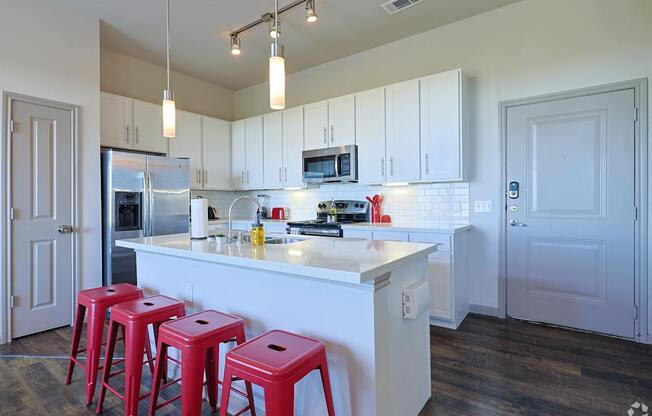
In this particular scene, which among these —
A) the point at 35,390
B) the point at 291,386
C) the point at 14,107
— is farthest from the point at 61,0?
the point at 291,386

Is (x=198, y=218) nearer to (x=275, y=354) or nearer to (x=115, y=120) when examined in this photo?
(x=275, y=354)

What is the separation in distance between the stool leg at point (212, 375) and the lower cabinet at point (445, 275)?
2.01 m

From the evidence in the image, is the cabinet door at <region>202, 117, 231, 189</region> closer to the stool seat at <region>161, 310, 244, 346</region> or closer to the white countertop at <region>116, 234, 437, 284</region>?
the white countertop at <region>116, 234, 437, 284</region>

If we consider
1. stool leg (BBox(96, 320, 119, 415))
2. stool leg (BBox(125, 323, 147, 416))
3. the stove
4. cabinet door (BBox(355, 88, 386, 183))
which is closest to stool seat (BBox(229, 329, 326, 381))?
stool leg (BBox(125, 323, 147, 416))

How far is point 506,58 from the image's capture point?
3324 mm

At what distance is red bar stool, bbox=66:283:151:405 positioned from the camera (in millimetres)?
1982

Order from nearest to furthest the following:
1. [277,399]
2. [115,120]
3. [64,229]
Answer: [277,399] → [64,229] → [115,120]

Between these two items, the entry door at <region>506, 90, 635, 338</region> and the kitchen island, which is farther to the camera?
the entry door at <region>506, 90, 635, 338</region>

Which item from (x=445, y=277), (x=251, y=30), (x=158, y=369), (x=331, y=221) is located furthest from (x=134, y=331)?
(x=251, y=30)

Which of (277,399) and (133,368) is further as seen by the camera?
(133,368)

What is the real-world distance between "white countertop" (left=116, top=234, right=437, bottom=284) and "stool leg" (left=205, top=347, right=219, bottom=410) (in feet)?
1.75

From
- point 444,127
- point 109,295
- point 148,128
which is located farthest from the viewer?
point 148,128

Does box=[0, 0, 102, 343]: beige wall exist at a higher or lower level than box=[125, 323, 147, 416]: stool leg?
higher

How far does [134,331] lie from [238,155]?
3.68m
